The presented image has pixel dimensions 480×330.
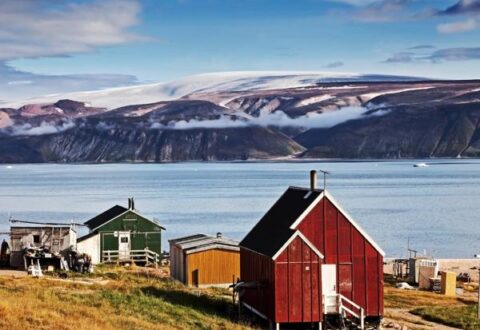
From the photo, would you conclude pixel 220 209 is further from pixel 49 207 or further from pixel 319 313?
pixel 319 313

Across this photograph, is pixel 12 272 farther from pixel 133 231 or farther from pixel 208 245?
pixel 133 231

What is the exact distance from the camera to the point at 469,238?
334 feet

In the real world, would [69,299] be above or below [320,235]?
below

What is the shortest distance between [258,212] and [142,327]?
10287 cm

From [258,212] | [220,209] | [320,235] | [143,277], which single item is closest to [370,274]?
[320,235]

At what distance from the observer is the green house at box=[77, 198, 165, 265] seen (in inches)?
2309

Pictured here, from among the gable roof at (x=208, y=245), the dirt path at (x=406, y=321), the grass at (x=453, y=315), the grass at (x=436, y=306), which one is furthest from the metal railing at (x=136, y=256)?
the grass at (x=453, y=315)

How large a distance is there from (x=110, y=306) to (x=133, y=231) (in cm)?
2862

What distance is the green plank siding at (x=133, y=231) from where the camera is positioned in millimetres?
58844

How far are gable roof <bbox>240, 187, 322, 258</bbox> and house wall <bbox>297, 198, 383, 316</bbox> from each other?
72cm

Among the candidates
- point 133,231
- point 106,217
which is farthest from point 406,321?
point 106,217

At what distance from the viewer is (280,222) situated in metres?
35.4

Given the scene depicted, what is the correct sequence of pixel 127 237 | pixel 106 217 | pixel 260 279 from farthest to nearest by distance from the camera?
pixel 106 217 → pixel 127 237 → pixel 260 279

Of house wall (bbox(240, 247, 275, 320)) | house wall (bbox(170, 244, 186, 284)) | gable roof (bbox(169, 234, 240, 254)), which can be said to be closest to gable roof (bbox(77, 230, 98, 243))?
house wall (bbox(170, 244, 186, 284))
